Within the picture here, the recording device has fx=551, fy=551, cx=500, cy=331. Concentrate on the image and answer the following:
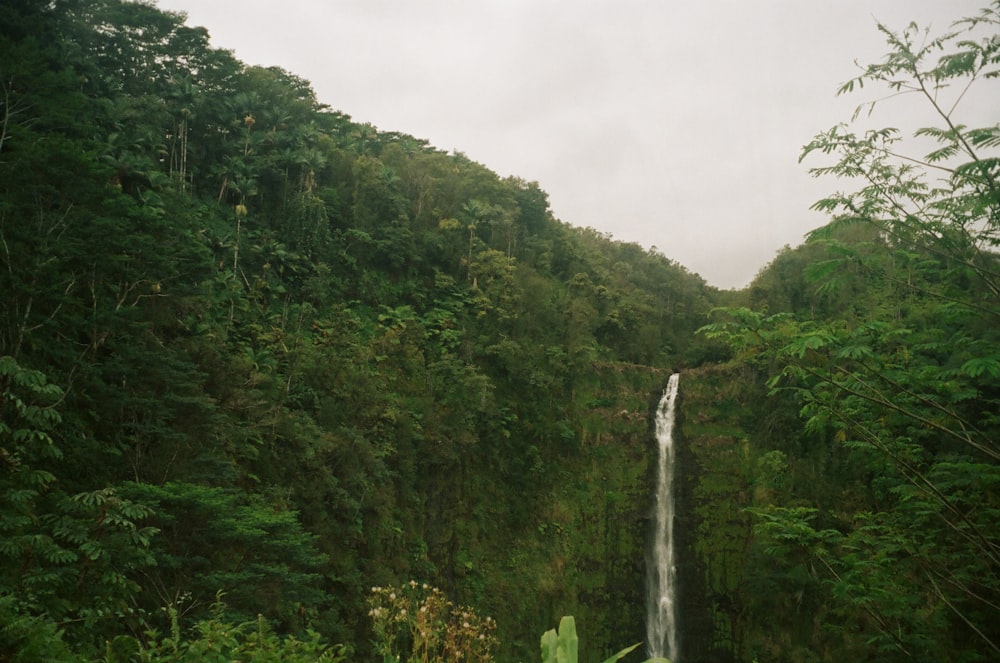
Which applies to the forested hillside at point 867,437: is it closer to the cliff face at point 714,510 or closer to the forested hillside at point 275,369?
the cliff face at point 714,510

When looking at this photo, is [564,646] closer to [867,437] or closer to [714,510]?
[867,437]

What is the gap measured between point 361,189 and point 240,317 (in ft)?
38.7

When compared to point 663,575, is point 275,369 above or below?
above

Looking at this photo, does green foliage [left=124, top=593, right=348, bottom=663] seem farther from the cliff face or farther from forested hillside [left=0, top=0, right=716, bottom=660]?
the cliff face

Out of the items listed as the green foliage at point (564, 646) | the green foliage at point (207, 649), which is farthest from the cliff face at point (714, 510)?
the green foliage at point (564, 646)

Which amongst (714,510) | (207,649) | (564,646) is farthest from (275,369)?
(714,510)

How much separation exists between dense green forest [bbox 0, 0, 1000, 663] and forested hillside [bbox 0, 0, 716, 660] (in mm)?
109

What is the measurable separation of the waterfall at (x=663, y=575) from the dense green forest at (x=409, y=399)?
0.53m

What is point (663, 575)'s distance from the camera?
24.1 m

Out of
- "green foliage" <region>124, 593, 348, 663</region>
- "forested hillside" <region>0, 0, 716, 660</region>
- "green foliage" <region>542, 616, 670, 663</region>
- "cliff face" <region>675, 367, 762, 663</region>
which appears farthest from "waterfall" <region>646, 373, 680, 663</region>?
"green foliage" <region>542, 616, 670, 663</region>

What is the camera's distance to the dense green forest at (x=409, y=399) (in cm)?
570

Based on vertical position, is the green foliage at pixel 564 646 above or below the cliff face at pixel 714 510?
above

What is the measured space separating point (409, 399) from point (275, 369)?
651 cm

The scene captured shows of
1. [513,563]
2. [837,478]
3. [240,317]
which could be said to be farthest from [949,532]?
[240,317]
